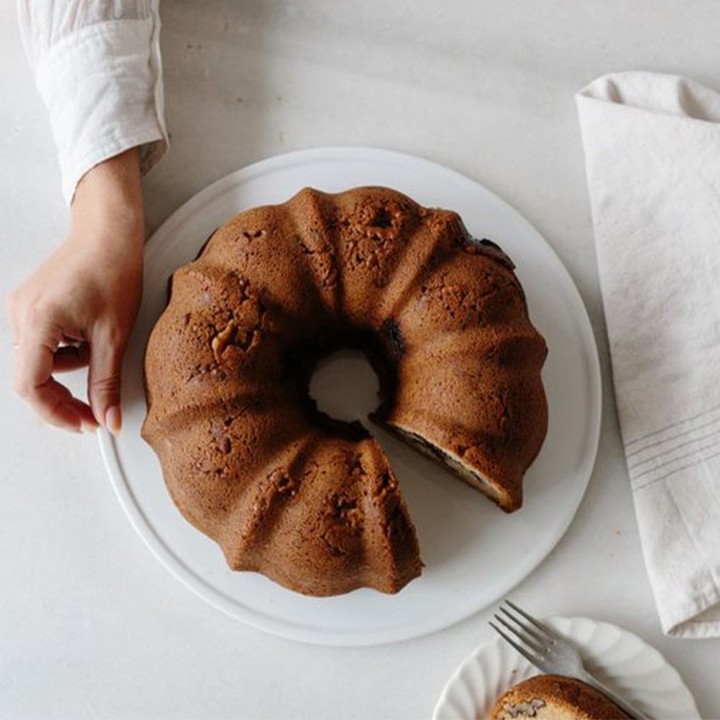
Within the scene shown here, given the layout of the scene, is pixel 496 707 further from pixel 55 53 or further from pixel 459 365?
pixel 55 53

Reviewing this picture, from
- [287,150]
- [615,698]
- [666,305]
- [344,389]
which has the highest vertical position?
[287,150]

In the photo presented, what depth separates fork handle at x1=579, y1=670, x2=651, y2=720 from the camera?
145cm

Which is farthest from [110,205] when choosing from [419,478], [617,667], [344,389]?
[617,667]

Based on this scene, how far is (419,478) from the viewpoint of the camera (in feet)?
5.00

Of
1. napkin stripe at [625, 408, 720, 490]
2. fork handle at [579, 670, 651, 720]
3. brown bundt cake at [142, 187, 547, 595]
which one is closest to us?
brown bundt cake at [142, 187, 547, 595]

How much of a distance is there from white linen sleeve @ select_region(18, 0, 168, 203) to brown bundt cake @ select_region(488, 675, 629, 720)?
3.24ft

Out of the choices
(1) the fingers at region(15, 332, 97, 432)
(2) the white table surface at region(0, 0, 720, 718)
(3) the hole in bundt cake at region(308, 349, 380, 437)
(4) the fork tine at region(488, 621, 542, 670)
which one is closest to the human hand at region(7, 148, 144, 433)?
(1) the fingers at region(15, 332, 97, 432)

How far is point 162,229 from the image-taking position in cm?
155

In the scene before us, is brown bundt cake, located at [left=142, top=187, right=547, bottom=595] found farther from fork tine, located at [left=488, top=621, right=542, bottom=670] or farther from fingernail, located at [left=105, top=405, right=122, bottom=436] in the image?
fork tine, located at [left=488, top=621, right=542, bottom=670]

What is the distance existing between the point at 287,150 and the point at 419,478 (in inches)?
22.4

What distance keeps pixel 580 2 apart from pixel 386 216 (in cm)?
62

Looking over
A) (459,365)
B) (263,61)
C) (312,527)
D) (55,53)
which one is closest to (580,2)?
(263,61)

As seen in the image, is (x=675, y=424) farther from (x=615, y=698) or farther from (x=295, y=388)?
(x=295, y=388)

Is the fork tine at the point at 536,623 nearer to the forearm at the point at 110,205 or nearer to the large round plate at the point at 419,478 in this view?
the large round plate at the point at 419,478
